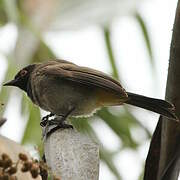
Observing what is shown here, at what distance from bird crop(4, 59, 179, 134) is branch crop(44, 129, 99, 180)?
5.11 ft

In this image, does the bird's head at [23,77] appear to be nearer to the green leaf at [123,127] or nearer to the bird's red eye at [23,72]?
the bird's red eye at [23,72]

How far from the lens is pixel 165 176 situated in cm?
165

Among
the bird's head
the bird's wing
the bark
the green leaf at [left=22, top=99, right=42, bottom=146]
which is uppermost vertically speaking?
the bark

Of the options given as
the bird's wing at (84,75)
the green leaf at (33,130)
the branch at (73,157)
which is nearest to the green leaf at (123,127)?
the bird's wing at (84,75)

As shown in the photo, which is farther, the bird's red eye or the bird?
the bird's red eye

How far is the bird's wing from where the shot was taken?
3076mm

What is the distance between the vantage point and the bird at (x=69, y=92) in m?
3.26

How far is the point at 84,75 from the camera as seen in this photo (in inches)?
127

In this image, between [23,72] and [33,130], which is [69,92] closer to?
[23,72]

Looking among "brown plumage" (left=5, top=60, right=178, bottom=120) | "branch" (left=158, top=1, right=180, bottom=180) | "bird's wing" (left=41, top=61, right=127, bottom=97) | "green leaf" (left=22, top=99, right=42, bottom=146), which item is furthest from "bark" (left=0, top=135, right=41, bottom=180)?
"brown plumage" (left=5, top=60, right=178, bottom=120)

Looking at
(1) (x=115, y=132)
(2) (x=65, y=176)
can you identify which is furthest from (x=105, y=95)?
(2) (x=65, y=176)

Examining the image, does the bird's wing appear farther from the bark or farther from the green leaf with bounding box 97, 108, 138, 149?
the bark

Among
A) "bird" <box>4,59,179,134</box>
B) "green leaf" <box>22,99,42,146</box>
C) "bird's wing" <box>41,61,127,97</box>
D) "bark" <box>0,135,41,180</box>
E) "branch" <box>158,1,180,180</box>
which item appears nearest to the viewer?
"bark" <box>0,135,41,180</box>

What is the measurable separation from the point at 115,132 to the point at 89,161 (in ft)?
4.44
